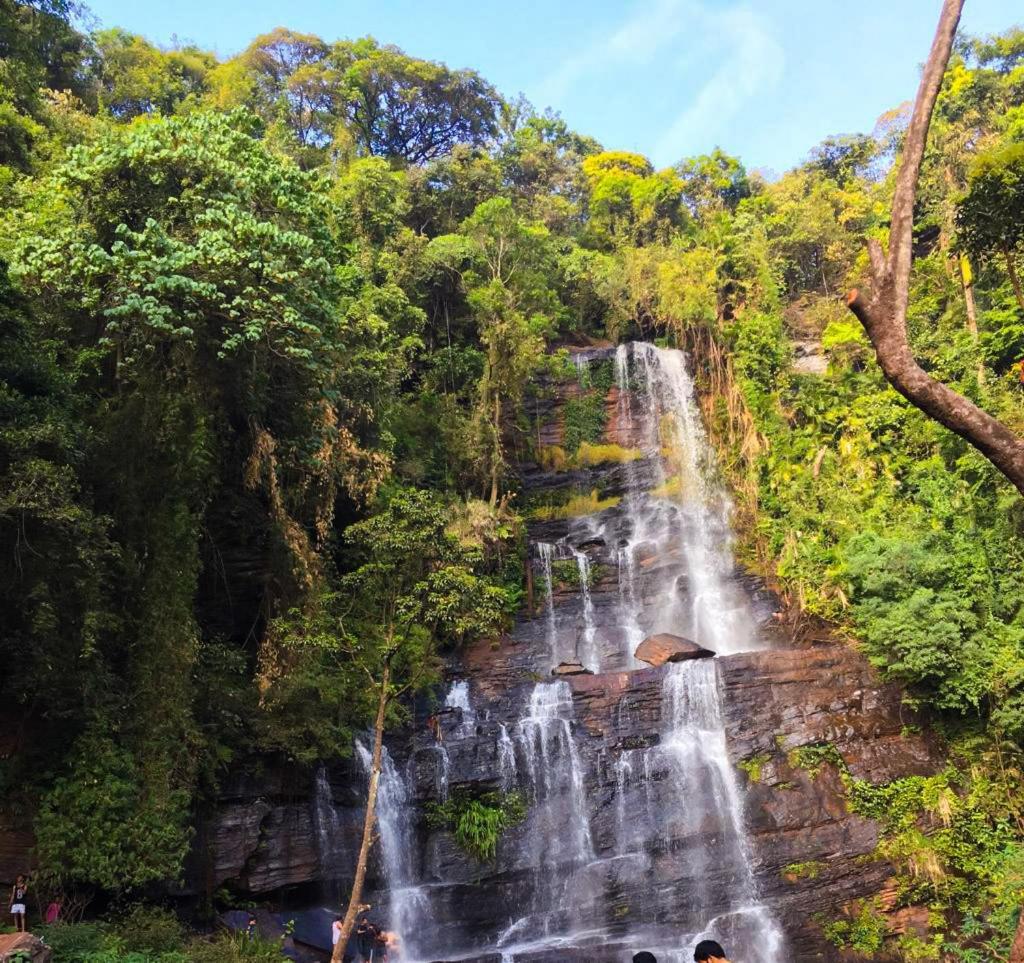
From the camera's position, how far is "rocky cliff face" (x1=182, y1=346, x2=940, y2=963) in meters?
11.6

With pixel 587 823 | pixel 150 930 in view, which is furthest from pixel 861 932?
pixel 150 930

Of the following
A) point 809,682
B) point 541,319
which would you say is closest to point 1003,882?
point 809,682

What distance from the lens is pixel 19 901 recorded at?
862 cm

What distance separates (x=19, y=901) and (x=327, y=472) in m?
6.92

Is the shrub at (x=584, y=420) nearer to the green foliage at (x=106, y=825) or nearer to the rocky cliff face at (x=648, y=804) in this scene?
the rocky cliff face at (x=648, y=804)

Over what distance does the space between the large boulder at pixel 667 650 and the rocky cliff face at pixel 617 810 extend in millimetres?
743

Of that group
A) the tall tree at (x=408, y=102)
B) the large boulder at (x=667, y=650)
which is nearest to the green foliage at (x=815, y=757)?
the large boulder at (x=667, y=650)

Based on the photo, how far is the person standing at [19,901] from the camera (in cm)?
844

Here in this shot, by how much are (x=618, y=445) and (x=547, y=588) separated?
536cm

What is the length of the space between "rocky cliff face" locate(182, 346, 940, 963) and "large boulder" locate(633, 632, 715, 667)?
743 millimetres

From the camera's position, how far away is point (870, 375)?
20.4 m

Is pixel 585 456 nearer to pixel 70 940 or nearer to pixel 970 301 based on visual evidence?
pixel 970 301

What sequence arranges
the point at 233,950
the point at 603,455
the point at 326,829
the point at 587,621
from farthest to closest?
the point at 603,455 → the point at 587,621 → the point at 326,829 → the point at 233,950

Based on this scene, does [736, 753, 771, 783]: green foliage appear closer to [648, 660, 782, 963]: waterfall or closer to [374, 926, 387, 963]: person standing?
[648, 660, 782, 963]: waterfall
